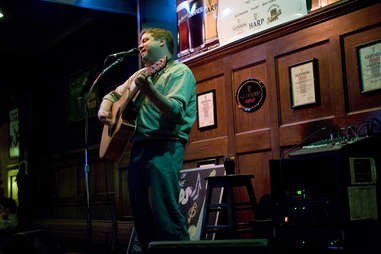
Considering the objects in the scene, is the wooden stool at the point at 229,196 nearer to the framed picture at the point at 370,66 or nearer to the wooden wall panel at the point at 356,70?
the wooden wall panel at the point at 356,70

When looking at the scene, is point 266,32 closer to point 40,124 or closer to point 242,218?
point 242,218

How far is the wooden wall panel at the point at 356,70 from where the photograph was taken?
139 inches

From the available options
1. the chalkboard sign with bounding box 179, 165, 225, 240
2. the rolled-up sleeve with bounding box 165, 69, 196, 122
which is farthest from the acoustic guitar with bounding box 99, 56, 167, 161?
the chalkboard sign with bounding box 179, 165, 225, 240

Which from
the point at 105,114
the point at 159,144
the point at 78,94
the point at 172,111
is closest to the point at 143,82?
the point at 172,111

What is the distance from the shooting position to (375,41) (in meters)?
3.53

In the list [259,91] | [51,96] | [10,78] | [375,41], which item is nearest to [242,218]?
[259,91]

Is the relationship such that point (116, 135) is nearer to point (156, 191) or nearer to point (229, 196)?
point (156, 191)

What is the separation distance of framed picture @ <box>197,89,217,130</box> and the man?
202 cm

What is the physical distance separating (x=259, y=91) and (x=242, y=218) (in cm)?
128

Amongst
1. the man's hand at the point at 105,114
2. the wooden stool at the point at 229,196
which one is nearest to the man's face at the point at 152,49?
the man's hand at the point at 105,114

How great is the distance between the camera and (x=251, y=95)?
4543 millimetres

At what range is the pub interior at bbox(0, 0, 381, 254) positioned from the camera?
302 centimetres

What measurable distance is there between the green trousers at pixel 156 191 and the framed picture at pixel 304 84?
164cm

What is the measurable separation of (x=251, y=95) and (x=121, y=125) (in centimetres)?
196
